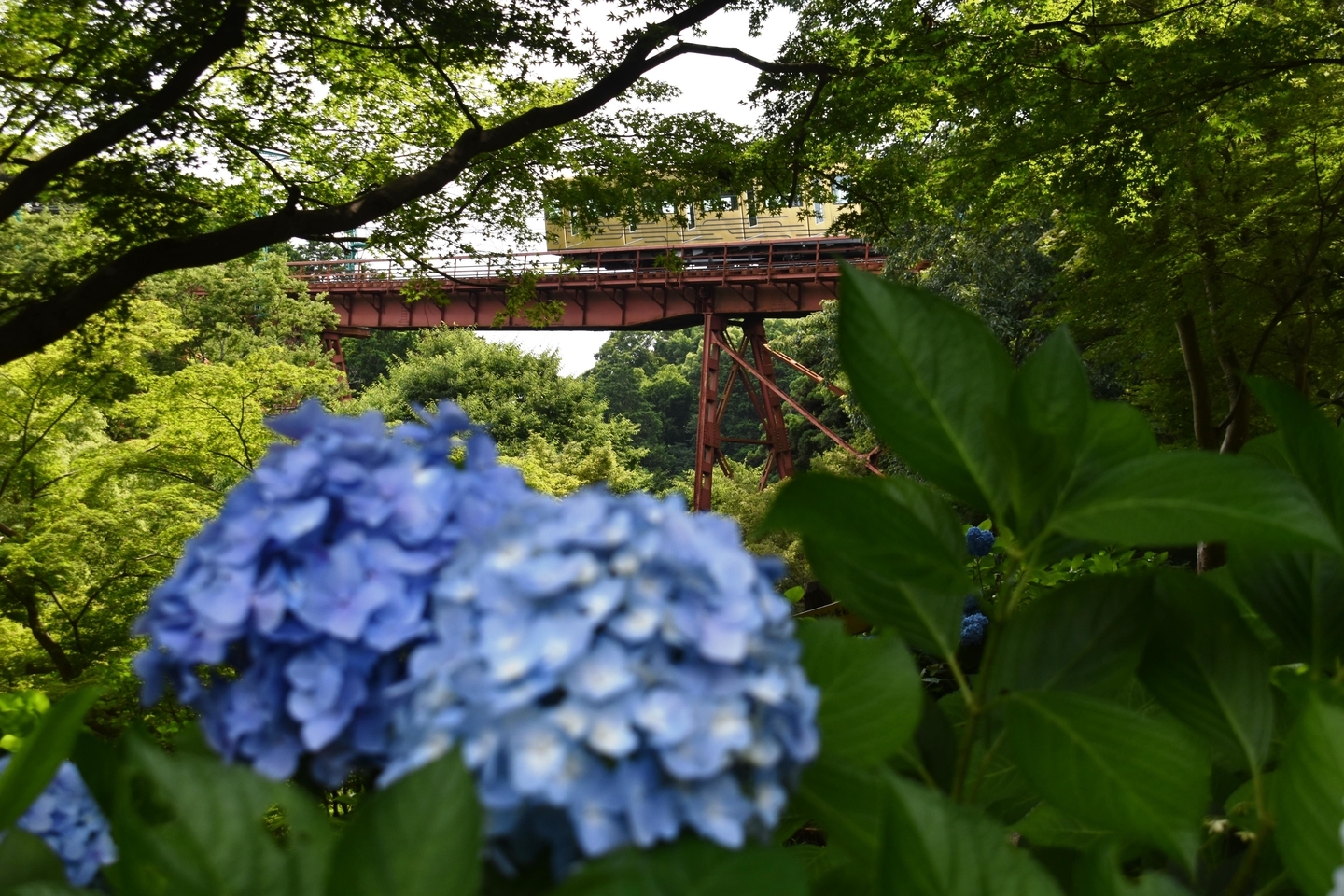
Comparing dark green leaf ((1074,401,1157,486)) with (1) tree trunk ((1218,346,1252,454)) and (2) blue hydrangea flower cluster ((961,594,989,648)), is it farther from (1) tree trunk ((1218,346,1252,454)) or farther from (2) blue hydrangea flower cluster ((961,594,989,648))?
(1) tree trunk ((1218,346,1252,454))

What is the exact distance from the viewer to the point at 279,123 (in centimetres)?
684

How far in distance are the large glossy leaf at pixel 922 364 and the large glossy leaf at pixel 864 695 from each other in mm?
111

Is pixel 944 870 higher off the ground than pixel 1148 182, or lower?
lower

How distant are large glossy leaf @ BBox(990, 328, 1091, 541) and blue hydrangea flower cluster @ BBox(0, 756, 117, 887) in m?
0.54

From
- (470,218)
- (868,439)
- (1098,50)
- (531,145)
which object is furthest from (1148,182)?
(868,439)

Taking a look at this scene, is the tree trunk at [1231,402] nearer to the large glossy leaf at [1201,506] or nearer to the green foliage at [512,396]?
the large glossy leaf at [1201,506]

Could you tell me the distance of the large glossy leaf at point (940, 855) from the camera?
1.18 feet

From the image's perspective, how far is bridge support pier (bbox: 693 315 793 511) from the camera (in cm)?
1694

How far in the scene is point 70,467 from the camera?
23.5 ft

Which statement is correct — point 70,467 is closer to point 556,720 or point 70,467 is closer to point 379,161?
point 379,161

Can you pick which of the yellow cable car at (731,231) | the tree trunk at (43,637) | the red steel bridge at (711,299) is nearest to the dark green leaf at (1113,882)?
the tree trunk at (43,637)

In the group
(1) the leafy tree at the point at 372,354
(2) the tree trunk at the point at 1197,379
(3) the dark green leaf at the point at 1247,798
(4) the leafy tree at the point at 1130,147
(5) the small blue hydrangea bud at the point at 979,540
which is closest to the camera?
(3) the dark green leaf at the point at 1247,798

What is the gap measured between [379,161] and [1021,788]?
8110 mm

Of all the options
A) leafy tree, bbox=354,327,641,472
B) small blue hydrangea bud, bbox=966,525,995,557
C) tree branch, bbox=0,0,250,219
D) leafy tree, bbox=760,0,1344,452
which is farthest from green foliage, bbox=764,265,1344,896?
leafy tree, bbox=354,327,641,472
